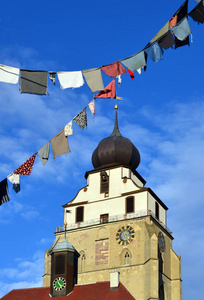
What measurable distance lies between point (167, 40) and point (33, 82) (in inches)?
229

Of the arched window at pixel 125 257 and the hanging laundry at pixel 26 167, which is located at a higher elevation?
the arched window at pixel 125 257

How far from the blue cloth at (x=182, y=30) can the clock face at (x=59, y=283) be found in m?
23.4

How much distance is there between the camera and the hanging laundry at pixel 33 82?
2644cm

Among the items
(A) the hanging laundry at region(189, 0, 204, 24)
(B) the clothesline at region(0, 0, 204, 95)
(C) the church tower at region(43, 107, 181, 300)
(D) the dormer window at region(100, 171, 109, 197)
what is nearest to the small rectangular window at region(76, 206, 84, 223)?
(C) the church tower at region(43, 107, 181, 300)

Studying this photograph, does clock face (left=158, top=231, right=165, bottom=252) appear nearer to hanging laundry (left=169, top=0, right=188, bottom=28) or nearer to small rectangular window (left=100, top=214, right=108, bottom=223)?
small rectangular window (left=100, top=214, right=108, bottom=223)

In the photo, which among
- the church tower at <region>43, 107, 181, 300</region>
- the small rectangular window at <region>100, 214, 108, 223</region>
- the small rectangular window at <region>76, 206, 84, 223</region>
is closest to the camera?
the church tower at <region>43, 107, 181, 300</region>

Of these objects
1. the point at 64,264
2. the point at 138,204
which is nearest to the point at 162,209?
the point at 138,204

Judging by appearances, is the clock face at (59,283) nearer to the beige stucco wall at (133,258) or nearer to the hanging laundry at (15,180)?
the beige stucco wall at (133,258)

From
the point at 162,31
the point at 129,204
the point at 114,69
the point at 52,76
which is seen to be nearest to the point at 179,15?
the point at 162,31

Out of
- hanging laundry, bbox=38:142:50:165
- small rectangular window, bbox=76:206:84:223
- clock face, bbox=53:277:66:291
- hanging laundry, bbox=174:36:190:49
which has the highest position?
small rectangular window, bbox=76:206:84:223

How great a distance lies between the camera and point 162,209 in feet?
202

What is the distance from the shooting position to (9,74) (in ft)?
85.3

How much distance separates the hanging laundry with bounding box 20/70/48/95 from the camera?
86.7 ft

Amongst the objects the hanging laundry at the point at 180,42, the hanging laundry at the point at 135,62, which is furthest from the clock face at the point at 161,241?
the hanging laundry at the point at 180,42
